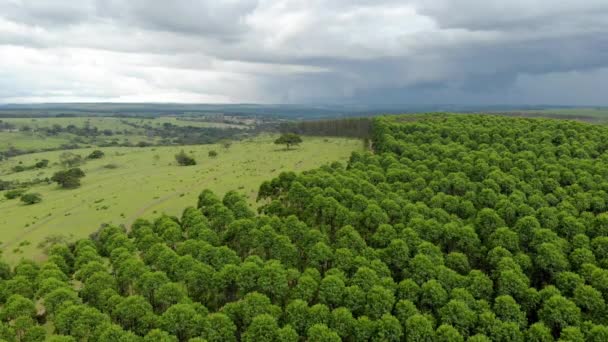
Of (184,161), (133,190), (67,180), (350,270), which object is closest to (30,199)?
(67,180)

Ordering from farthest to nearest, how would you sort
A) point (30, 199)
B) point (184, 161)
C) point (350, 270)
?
point (184, 161) → point (30, 199) → point (350, 270)

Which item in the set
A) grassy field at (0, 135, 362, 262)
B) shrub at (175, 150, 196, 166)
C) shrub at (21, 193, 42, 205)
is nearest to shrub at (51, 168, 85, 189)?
grassy field at (0, 135, 362, 262)

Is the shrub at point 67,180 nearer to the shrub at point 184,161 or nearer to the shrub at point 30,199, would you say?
the shrub at point 30,199

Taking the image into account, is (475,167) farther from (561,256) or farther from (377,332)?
(377,332)

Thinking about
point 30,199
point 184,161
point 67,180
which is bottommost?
point 30,199

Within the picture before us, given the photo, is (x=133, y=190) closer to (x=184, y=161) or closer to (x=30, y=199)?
(x=30, y=199)

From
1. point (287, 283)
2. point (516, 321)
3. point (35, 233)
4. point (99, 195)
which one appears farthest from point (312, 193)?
point (99, 195)

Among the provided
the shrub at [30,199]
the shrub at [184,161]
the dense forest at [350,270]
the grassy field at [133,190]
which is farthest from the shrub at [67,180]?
the dense forest at [350,270]

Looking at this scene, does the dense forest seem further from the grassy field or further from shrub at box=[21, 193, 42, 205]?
shrub at box=[21, 193, 42, 205]
